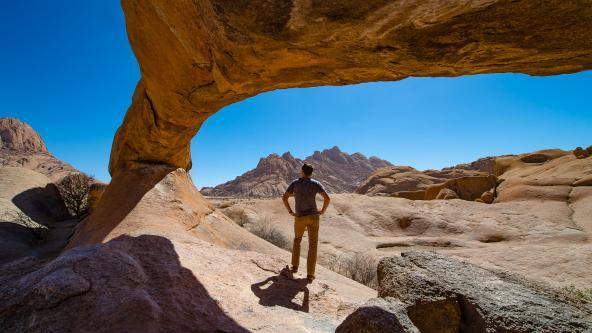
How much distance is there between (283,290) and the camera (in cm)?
443

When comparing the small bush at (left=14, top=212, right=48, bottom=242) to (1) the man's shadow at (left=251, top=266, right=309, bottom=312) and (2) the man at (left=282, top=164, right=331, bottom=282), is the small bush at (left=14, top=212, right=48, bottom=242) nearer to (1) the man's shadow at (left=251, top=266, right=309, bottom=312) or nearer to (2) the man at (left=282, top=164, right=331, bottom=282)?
(1) the man's shadow at (left=251, top=266, right=309, bottom=312)

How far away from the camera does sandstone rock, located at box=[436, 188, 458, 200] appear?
54.1 feet

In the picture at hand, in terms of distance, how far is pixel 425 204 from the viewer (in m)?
14.0

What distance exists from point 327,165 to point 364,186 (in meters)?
63.1

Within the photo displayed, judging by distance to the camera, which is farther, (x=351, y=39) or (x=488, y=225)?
(x=488, y=225)

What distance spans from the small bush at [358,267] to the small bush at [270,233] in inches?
71.8

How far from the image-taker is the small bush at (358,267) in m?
7.66

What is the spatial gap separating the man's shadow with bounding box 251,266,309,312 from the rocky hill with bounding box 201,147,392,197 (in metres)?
49.7

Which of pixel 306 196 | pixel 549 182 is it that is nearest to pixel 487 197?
pixel 549 182

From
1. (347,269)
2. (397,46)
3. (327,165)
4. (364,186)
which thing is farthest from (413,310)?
(327,165)

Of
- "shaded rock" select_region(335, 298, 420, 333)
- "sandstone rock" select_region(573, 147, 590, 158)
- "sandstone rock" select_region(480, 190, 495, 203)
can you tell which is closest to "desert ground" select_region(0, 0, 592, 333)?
"shaded rock" select_region(335, 298, 420, 333)

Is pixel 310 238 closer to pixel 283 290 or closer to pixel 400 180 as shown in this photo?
pixel 283 290

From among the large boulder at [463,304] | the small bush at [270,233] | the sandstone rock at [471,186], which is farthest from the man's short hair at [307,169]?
the sandstone rock at [471,186]

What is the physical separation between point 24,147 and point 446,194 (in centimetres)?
6009
